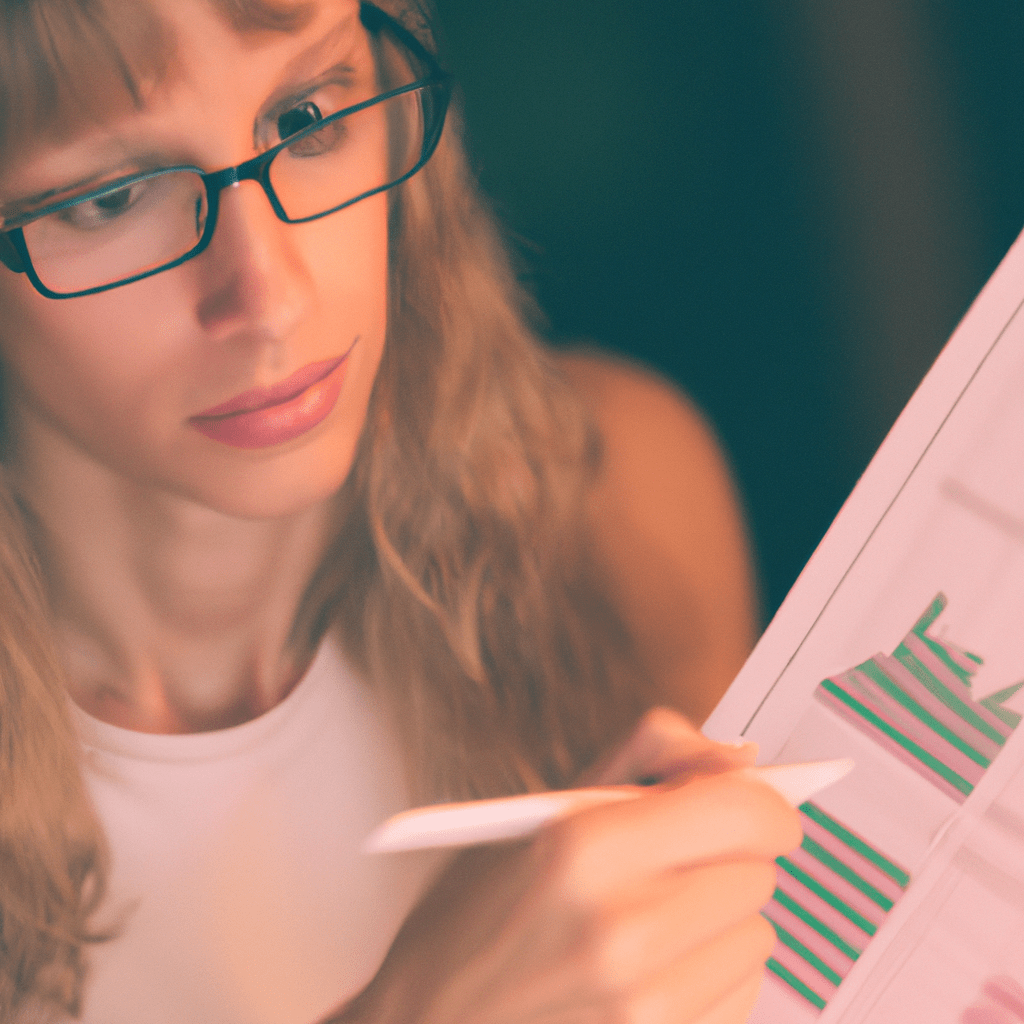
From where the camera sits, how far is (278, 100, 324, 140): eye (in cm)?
35

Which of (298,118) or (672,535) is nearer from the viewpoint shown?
(298,118)

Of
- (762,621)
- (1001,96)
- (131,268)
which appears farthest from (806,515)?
(131,268)

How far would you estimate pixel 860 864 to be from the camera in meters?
0.40

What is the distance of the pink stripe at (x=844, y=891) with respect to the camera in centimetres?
40

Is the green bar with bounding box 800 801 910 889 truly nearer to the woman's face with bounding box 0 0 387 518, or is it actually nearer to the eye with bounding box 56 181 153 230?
the woman's face with bounding box 0 0 387 518

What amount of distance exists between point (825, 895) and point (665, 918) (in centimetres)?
11

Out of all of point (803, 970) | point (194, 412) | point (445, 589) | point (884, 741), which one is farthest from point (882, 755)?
point (194, 412)

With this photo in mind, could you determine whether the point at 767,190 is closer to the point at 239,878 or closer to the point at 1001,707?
the point at 1001,707

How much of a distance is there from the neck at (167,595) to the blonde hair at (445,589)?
0.04ft

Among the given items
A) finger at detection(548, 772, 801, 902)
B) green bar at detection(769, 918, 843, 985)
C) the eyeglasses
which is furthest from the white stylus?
the eyeglasses

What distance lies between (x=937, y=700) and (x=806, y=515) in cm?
11

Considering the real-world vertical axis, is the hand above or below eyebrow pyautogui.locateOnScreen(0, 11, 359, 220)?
below

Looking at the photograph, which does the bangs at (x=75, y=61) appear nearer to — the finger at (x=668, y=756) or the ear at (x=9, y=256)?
the ear at (x=9, y=256)

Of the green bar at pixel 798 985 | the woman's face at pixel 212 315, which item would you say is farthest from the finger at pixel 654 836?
the woman's face at pixel 212 315
